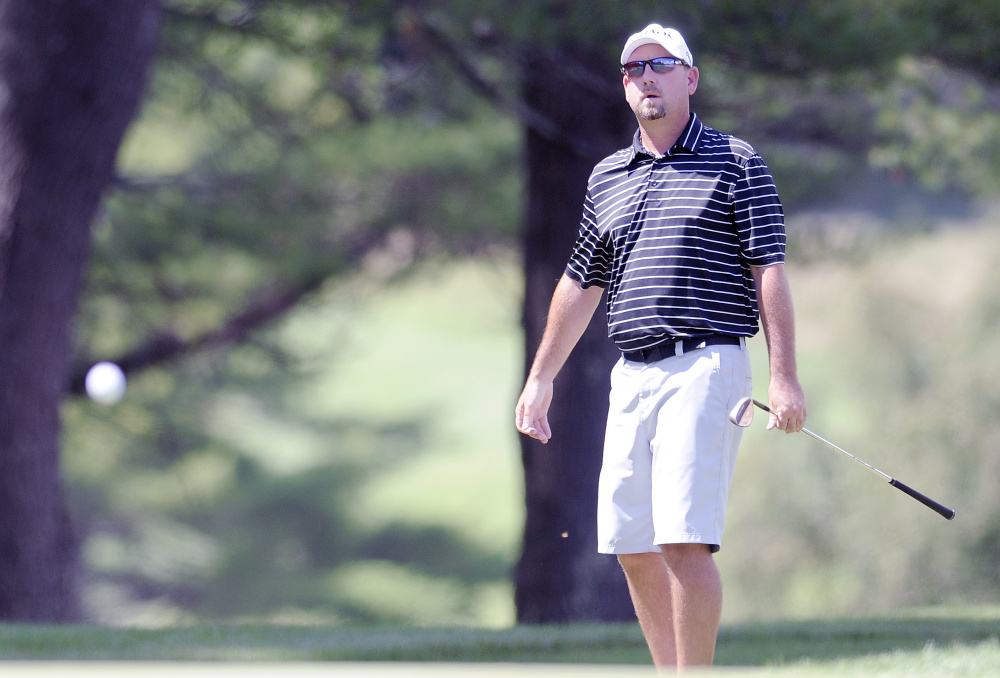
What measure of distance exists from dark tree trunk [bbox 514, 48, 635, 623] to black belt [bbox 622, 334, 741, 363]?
366cm

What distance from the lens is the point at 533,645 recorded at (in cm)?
475

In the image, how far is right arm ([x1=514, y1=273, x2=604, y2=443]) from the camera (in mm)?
3336

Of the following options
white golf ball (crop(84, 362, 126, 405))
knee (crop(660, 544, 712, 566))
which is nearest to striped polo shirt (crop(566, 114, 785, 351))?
knee (crop(660, 544, 712, 566))

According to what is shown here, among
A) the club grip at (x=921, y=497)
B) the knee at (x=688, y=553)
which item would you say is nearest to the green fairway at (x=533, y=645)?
the club grip at (x=921, y=497)

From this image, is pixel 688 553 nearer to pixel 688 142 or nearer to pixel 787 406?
pixel 787 406

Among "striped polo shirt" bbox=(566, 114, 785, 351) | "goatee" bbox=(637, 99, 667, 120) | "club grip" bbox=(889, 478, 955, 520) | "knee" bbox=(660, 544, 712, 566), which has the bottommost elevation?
"knee" bbox=(660, 544, 712, 566)

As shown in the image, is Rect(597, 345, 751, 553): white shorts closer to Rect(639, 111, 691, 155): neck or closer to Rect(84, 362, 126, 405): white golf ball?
Rect(639, 111, 691, 155): neck

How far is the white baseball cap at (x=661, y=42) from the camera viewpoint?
312cm

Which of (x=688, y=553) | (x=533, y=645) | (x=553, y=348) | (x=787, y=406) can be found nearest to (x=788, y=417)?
(x=787, y=406)

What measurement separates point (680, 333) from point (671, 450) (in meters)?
0.28

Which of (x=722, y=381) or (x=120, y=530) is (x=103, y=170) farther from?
(x=120, y=530)

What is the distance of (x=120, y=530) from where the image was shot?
20.3 metres

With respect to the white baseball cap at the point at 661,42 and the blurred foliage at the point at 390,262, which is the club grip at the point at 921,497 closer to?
the white baseball cap at the point at 661,42

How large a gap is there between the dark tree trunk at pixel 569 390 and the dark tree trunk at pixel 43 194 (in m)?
2.30
